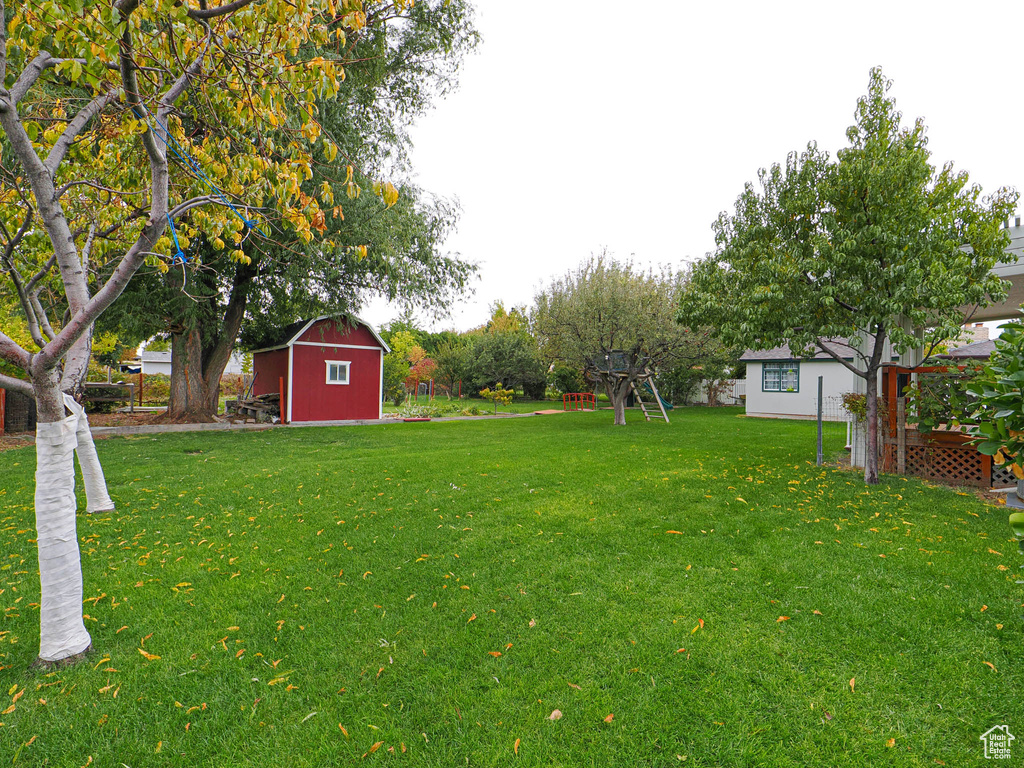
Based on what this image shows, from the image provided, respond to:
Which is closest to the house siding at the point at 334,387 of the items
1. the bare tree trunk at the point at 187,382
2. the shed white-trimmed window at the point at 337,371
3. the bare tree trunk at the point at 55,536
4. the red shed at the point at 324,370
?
the red shed at the point at 324,370

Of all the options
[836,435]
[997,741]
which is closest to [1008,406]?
[997,741]

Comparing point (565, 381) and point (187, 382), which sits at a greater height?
point (565, 381)

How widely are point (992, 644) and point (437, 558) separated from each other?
12.2ft

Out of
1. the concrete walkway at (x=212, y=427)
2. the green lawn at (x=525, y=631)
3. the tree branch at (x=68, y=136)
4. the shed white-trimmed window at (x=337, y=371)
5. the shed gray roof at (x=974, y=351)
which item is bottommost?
the green lawn at (x=525, y=631)

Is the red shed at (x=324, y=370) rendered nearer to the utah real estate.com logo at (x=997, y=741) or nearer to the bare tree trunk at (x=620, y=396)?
the bare tree trunk at (x=620, y=396)

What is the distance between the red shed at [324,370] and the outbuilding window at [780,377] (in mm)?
15936

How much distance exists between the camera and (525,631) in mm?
2932

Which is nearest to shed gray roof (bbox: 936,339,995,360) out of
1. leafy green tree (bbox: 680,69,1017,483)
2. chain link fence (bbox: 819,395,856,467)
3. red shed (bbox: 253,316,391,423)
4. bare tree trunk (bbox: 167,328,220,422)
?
chain link fence (bbox: 819,395,856,467)

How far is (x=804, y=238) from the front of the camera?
7.43 meters

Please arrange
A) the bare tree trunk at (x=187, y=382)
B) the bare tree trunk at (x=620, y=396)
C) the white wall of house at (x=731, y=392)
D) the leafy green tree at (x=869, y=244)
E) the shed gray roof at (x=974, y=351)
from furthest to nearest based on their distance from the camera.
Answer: the white wall of house at (x=731, y=392), the bare tree trunk at (x=620, y=396), the bare tree trunk at (x=187, y=382), the shed gray roof at (x=974, y=351), the leafy green tree at (x=869, y=244)

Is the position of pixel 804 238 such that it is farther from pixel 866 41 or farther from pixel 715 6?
pixel 715 6

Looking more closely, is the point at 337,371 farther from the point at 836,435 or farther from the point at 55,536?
the point at 836,435

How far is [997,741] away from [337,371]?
56.5ft

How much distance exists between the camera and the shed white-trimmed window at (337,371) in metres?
16.8
